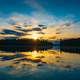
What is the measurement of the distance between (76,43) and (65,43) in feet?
52.5

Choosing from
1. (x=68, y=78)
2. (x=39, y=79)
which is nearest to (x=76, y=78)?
(x=68, y=78)

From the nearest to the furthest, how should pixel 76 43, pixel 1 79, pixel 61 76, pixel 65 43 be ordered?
pixel 1 79, pixel 61 76, pixel 76 43, pixel 65 43

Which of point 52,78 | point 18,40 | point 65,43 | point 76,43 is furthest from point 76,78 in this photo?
point 18,40

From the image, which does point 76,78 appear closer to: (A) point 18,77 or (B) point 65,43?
(A) point 18,77

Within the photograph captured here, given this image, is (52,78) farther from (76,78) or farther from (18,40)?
(18,40)

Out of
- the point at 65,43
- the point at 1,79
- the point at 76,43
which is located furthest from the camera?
the point at 65,43

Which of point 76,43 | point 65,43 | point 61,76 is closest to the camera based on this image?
point 61,76

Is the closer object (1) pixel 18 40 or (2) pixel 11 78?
(2) pixel 11 78

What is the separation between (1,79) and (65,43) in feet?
522

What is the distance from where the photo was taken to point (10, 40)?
179125 mm

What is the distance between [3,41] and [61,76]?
16156cm

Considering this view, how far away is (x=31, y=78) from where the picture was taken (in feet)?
57.0

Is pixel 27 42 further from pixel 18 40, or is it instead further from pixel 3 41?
pixel 3 41

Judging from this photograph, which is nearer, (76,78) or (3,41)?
(76,78)
